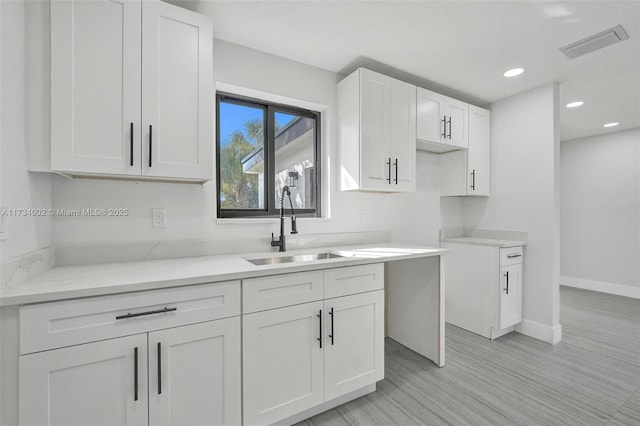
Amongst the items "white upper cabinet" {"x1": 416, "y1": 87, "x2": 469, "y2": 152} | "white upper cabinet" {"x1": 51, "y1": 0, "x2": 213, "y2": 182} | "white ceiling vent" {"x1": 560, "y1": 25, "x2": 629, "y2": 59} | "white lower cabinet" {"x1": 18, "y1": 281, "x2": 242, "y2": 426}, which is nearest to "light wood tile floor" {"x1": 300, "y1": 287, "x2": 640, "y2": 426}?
"white lower cabinet" {"x1": 18, "y1": 281, "x2": 242, "y2": 426}

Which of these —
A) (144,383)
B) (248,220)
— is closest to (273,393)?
(144,383)

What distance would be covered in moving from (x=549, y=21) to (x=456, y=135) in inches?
45.1

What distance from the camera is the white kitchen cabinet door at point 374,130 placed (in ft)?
7.48

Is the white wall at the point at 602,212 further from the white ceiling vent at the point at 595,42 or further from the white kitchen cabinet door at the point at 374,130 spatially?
the white kitchen cabinet door at the point at 374,130

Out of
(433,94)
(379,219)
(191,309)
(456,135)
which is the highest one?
(433,94)

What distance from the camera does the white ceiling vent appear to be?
196 centimetres

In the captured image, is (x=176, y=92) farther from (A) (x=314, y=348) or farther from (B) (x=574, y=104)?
(B) (x=574, y=104)

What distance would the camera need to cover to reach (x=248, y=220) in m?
2.12

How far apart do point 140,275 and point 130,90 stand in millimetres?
938

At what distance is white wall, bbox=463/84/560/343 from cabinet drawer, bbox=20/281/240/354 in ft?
9.67

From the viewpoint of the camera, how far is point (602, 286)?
14.4ft

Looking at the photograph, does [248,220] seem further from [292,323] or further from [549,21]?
[549,21]

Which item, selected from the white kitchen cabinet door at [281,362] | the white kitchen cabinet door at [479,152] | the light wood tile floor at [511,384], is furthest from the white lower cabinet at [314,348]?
the white kitchen cabinet door at [479,152]

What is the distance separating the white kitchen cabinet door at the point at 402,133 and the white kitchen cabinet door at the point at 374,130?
0.06 meters
